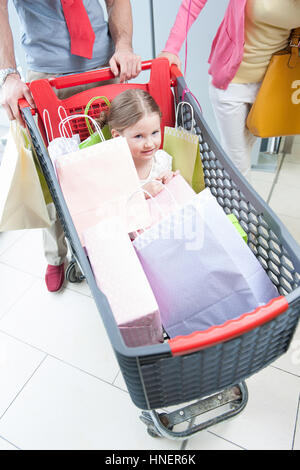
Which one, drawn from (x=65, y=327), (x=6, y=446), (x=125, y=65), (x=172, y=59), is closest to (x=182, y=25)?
(x=172, y=59)

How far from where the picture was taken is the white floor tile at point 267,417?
112 centimetres

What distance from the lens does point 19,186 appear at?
3.80ft

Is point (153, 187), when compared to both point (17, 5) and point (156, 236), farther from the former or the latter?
point (17, 5)

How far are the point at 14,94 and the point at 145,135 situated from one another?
0.44 metres

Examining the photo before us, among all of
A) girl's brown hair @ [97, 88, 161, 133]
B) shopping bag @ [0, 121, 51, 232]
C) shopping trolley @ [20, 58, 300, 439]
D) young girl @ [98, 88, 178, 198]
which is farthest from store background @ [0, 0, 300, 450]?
girl's brown hair @ [97, 88, 161, 133]

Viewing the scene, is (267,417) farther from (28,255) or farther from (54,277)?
(28,255)

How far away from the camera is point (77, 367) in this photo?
1.35m

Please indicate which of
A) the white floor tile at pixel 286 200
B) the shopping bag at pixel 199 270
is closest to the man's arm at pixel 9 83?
the shopping bag at pixel 199 270

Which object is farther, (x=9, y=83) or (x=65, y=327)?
(x=65, y=327)

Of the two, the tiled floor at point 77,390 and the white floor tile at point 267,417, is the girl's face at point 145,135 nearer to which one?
the tiled floor at point 77,390

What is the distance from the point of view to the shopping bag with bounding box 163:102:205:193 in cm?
110

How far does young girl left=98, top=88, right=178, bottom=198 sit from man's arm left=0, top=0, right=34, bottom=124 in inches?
10.4

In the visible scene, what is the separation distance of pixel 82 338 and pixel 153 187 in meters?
0.73
